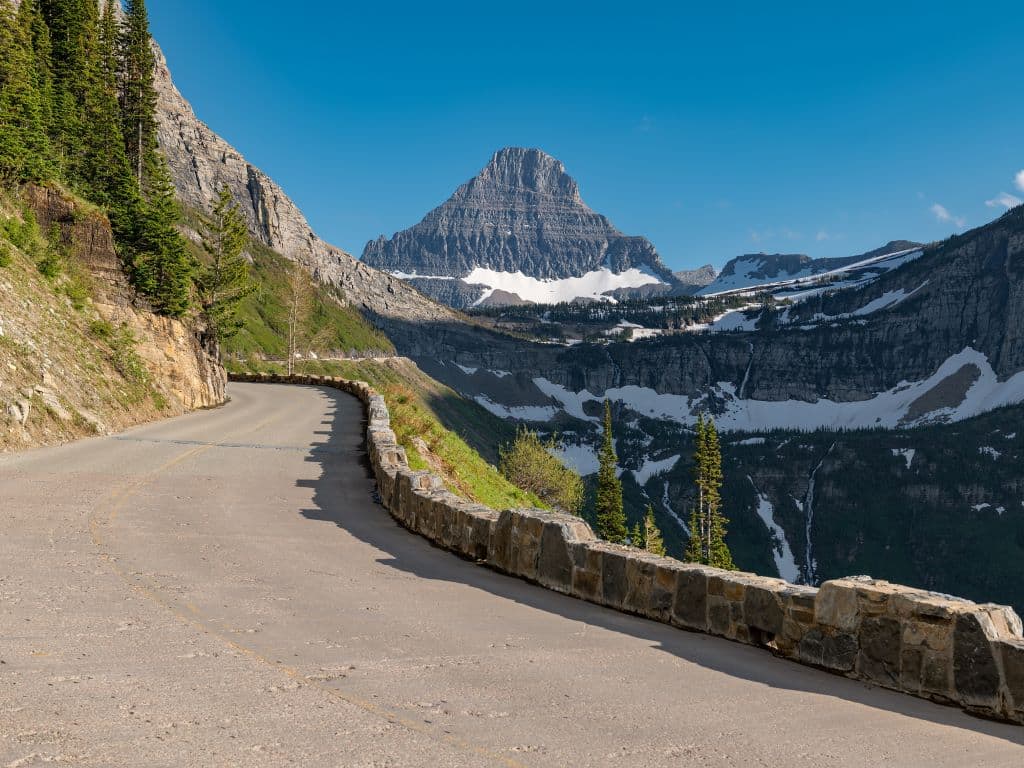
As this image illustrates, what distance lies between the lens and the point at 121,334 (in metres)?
31.2

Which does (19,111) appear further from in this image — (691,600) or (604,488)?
(604,488)

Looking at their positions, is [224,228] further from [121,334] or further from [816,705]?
[816,705]

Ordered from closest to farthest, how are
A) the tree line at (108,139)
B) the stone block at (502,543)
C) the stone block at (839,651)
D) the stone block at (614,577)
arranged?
the stone block at (839,651) → the stone block at (614,577) → the stone block at (502,543) → the tree line at (108,139)

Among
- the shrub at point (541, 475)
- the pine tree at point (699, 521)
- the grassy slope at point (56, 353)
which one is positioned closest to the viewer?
the grassy slope at point (56, 353)

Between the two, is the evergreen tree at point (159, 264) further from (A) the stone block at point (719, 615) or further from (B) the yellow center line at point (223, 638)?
(A) the stone block at point (719, 615)

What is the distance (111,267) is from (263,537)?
25.7 metres

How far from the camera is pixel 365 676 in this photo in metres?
6.57

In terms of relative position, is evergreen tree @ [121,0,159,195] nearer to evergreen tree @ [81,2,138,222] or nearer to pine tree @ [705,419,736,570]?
evergreen tree @ [81,2,138,222]

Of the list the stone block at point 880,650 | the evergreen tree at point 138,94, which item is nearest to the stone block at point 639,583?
the stone block at point 880,650

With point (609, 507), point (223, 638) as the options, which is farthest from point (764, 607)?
point (609, 507)

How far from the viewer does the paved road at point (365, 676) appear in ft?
17.0

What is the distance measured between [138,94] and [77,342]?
1695 inches

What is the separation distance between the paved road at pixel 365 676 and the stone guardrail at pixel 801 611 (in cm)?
28

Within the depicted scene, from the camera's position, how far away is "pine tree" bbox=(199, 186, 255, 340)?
47.4 metres
